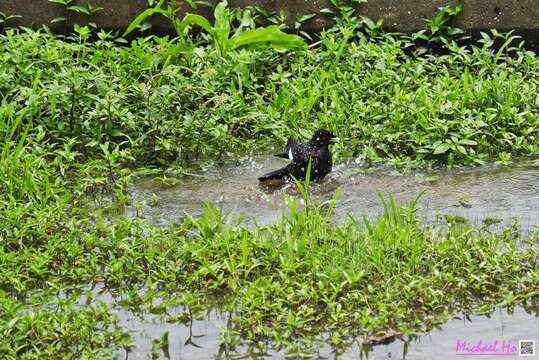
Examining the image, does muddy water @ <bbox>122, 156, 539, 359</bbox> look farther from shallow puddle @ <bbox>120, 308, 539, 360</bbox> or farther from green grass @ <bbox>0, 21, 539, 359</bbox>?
green grass @ <bbox>0, 21, 539, 359</bbox>

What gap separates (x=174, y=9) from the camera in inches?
393

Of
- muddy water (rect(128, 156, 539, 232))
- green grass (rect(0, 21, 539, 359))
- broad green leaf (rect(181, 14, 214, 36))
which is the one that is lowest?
muddy water (rect(128, 156, 539, 232))

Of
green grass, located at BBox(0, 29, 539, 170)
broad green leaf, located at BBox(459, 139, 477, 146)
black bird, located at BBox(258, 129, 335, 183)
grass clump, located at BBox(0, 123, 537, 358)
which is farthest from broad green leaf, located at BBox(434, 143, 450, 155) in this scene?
grass clump, located at BBox(0, 123, 537, 358)

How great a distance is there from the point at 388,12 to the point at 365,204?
359 cm

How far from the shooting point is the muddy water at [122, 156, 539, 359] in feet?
16.6

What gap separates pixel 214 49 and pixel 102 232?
131 inches

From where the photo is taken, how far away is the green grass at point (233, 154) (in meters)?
5.36

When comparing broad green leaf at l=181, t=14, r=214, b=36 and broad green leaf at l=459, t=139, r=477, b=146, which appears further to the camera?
broad green leaf at l=181, t=14, r=214, b=36

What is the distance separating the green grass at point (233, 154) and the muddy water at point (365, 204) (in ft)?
0.38

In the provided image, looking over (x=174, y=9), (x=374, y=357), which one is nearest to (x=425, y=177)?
(x=374, y=357)

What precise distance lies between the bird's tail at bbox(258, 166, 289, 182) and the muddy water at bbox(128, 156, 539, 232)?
0.09 meters

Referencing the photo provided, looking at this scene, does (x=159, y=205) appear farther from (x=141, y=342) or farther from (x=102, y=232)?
(x=141, y=342)

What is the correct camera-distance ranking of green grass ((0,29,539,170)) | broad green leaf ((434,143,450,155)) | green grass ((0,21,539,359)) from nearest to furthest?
1. green grass ((0,21,539,359))
2. broad green leaf ((434,143,450,155))
3. green grass ((0,29,539,170))

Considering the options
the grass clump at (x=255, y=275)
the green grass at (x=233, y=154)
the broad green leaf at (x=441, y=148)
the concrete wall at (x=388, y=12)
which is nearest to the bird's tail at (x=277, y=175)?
the green grass at (x=233, y=154)
